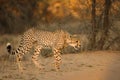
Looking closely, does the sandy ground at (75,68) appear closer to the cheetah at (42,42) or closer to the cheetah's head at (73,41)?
the cheetah at (42,42)

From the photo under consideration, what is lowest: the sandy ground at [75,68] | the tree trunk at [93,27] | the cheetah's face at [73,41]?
the sandy ground at [75,68]

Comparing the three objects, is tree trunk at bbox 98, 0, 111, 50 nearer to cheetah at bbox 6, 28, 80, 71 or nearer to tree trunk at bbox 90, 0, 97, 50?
tree trunk at bbox 90, 0, 97, 50

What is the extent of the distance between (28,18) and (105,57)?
12.0m

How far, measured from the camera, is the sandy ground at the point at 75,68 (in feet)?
35.0

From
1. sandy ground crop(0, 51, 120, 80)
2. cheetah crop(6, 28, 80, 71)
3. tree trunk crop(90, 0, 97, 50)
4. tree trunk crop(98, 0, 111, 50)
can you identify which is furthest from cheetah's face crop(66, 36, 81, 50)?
tree trunk crop(98, 0, 111, 50)

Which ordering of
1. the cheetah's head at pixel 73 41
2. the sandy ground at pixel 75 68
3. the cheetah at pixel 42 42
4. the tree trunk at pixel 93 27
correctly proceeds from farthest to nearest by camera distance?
the tree trunk at pixel 93 27 → the cheetah's head at pixel 73 41 → the cheetah at pixel 42 42 → the sandy ground at pixel 75 68

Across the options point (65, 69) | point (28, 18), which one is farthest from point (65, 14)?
point (65, 69)

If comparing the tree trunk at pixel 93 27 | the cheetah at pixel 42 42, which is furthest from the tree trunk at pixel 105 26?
the cheetah at pixel 42 42

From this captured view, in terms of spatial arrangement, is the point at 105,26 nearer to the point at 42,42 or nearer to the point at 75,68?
the point at 42,42

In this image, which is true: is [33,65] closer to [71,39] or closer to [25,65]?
[25,65]

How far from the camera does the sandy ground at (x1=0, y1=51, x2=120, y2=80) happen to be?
1068cm

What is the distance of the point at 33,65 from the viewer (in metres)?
13.0

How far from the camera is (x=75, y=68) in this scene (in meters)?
12.1

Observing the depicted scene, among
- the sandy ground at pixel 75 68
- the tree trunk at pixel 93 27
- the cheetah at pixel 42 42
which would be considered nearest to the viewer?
the sandy ground at pixel 75 68
